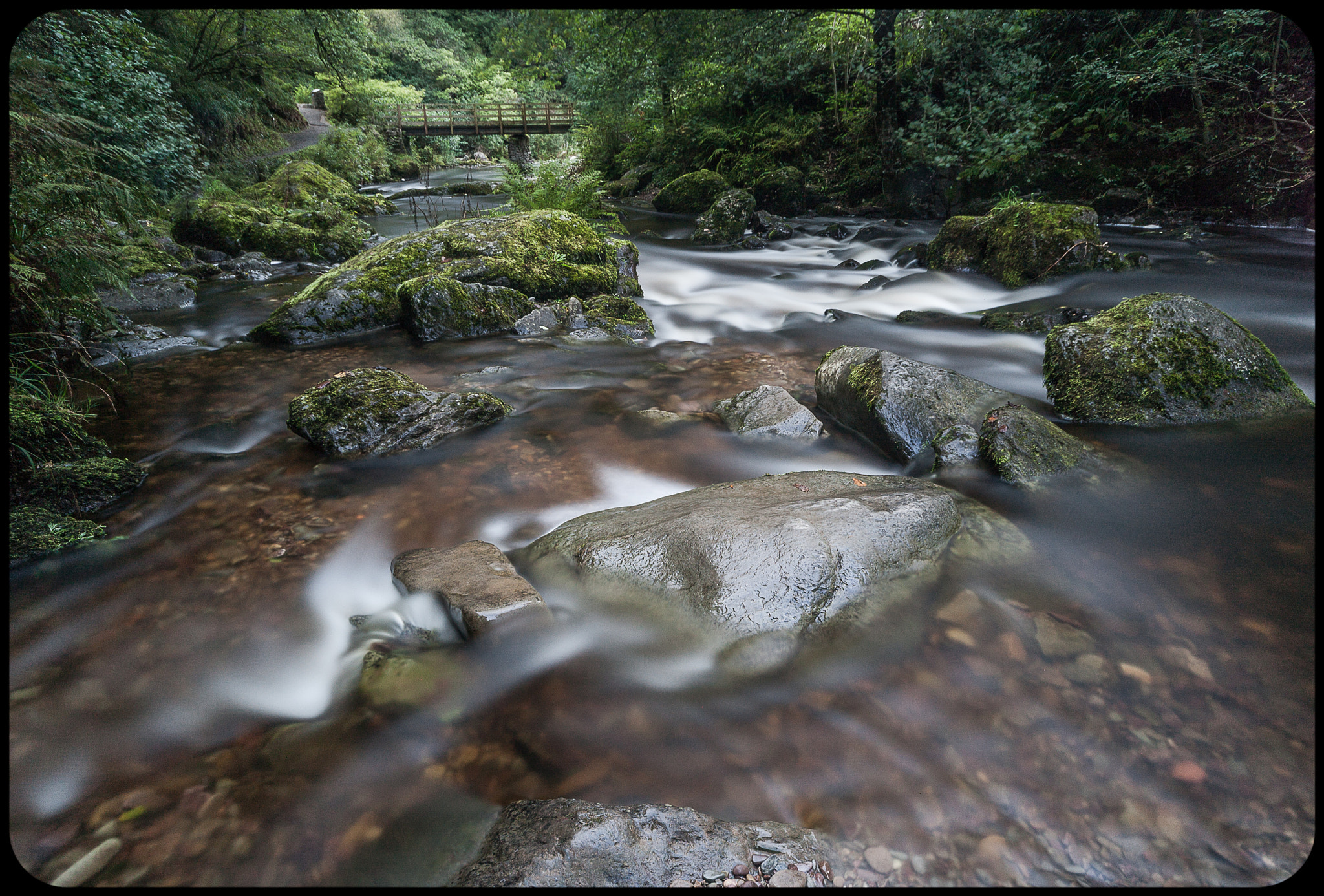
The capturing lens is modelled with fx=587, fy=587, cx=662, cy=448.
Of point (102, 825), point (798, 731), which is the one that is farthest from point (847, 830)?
point (102, 825)

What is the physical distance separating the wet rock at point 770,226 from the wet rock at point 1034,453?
10.2 meters

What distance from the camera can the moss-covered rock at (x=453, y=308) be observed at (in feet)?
21.8

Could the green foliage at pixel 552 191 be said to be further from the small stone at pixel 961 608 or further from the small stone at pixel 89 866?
the small stone at pixel 89 866

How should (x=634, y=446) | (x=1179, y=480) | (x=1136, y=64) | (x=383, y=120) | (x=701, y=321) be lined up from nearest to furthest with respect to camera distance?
1. (x=1179, y=480)
2. (x=634, y=446)
3. (x=701, y=321)
4. (x=1136, y=64)
5. (x=383, y=120)

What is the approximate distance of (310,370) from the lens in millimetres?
5773

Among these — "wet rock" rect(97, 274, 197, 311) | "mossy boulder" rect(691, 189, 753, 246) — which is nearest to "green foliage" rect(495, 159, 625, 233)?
"mossy boulder" rect(691, 189, 753, 246)

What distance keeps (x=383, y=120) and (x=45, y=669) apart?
38.1 metres

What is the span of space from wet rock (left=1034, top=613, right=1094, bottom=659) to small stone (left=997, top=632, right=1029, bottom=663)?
0.24 feet

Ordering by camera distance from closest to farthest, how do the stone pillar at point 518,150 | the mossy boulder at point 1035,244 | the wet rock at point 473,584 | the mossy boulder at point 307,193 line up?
1. the wet rock at point 473,584
2. the mossy boulder at point 1035,244
3. the mossy boulder at point 307,193
4. the stone pillar at point 518,150

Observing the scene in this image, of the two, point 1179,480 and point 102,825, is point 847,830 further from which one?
point 1179,480

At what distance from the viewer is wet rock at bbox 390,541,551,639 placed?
8.22 ft

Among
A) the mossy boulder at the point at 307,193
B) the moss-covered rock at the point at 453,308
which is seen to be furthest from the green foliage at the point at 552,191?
the mossy boulder at the point at 307,193

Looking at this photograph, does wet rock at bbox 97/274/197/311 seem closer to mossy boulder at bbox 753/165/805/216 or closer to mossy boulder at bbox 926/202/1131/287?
mossy boulder at bbox 926/202/1131/287

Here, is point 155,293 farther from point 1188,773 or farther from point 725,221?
point 1188,773
